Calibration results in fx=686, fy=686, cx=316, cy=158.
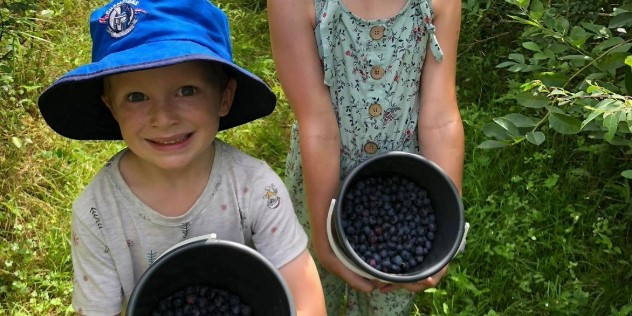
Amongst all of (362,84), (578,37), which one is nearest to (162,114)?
(362,84)

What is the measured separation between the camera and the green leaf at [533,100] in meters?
1.76

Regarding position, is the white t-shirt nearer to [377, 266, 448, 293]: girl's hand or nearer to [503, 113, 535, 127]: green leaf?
[377, 266, 448, 293]: girl's hand

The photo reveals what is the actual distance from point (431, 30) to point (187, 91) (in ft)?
1.93

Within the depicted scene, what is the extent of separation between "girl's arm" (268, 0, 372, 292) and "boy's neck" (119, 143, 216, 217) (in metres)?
0.29

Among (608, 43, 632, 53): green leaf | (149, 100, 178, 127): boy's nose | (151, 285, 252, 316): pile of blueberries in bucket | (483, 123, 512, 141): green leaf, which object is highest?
(149, 100, 178, 127): boy's nose

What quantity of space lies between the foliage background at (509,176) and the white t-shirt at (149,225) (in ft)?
2.53

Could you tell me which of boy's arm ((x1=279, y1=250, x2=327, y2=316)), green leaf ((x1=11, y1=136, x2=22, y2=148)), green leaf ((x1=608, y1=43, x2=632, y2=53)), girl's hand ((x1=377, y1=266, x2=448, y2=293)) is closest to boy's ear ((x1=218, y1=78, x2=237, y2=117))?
boy's arm ((x1=279, y1=250, x2=327, y2=316))

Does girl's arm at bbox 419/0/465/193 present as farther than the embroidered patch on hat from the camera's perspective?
Yes

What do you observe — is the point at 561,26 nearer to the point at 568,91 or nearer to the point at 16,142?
the point at 568,91

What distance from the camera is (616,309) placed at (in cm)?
210

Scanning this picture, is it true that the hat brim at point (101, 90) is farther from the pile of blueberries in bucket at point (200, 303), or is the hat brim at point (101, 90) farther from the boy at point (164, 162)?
the pile of blueberries in bucket at point (200, 303)

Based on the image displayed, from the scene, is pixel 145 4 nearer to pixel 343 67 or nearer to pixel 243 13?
pixel 343 67

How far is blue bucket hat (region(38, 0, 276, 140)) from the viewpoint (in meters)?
1.10

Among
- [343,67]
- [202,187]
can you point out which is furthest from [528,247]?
[202,187]
